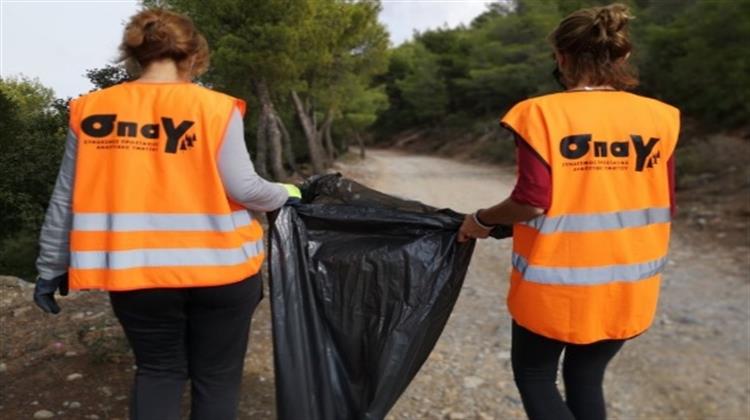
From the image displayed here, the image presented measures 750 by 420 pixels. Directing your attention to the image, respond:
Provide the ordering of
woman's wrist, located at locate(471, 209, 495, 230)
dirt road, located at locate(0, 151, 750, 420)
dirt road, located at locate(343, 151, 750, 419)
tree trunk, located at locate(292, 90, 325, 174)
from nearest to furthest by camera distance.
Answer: woman's wrist, located at locate(471, 209, 495, 230) → dirt road, located at locate(0, 151, 750, 420) → dirt road, located at locate(343, 151, 750, 419) → tree trunk, located at locate(292, 90, 325, 174)

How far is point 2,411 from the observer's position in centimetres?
282

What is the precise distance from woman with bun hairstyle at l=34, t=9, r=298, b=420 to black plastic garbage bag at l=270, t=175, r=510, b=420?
0.47 metres

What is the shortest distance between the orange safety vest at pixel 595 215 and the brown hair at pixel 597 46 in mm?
68

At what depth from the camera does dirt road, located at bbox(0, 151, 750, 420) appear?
3.09 meters

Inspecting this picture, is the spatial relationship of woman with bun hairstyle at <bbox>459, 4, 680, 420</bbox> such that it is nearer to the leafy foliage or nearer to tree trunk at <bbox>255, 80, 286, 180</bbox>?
the leafy foliage

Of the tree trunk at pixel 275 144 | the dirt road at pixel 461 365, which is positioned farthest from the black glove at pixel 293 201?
the tree trunk at pixel 275 144

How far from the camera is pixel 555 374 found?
2111 mm

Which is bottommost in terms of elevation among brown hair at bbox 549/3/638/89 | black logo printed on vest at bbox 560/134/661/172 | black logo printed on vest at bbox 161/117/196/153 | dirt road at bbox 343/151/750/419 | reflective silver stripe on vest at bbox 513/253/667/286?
dirt road at bbox 343/151/750/419

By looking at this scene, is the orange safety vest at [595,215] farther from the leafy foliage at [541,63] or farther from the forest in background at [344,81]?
the forest in background at [344,81]

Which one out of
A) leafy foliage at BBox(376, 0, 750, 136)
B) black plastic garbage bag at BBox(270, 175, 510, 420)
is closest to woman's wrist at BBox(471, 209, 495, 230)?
black plastic garbage bag at BBox(270, 175, 510, 420)

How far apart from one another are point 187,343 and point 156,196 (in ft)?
1.67

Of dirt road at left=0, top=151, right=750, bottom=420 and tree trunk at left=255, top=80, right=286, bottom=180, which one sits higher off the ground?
tree trunk at left=255, top=80, right=286, bottom=180

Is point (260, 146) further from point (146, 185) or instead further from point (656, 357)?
point (146, 185)

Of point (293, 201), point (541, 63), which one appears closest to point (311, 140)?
point (541, 63)
